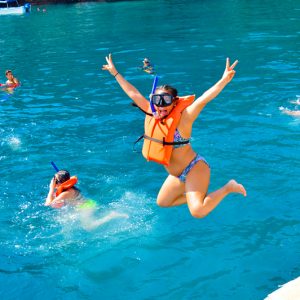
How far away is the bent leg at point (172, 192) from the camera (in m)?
6.50

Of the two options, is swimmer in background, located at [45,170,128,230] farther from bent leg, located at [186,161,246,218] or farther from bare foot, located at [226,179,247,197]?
bare foot, located at [226,179,247,197]

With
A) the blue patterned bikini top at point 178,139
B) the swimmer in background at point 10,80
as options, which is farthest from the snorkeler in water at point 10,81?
the blue patterned bikini top at point 178,139

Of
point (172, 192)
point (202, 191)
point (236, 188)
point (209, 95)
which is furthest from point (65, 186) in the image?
point (209, 95)

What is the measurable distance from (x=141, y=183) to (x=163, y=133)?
3709 millimetres

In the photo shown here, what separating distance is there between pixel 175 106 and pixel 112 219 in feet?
10.2

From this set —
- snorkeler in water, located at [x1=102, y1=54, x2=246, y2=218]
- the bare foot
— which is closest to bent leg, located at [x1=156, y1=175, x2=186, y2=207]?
snorkeler in water, located at [x1=102, y1=54, x2=246, y2=218]

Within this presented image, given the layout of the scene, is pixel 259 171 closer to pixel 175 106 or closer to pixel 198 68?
pixel 175 106

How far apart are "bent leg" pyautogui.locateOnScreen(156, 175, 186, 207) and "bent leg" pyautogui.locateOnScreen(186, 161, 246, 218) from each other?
322 millimetres

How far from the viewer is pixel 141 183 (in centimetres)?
966

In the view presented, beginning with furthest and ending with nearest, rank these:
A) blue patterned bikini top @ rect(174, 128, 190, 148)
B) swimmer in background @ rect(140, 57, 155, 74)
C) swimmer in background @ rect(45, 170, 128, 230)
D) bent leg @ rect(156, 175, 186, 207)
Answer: swimmer in background @ rect(140, 57, 155, 74), swimmer in background @ rect(45, 170, 128, 230), bent leg @ rect(156, 175, 186, 207), blue patterned bikini top @ rect(174, 128, 190, 148)

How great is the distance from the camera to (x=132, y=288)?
6582 millimetres

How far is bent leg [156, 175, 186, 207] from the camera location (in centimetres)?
650

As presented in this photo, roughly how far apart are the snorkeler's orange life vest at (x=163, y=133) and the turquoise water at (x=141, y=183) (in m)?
1.96

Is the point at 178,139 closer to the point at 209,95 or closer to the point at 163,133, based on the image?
the point at 163,133
